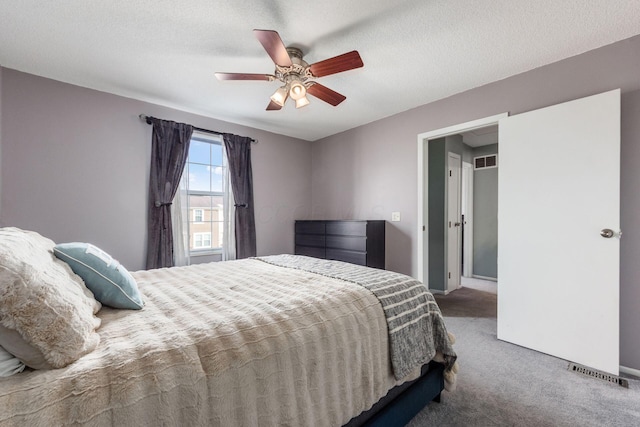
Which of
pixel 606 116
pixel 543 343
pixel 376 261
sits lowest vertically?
pixel 543 343

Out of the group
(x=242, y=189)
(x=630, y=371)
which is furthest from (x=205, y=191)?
(x=630, y=371)

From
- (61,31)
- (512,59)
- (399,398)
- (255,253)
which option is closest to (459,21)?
(512,59)

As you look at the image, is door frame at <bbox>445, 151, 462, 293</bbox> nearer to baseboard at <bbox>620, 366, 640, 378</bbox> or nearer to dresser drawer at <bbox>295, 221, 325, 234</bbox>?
dresser drawer at <bbox>295, 221, 325, 234</bbox>

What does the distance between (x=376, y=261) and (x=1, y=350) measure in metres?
→ 3.12

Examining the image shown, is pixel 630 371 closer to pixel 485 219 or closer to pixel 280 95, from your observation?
pixel 485 219

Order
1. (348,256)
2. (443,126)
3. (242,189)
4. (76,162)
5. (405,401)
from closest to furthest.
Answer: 1. (405,401)
2. (76,162)
3. (443,126)
4. (348,256)
5. (242,189)

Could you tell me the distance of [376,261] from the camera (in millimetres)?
3398

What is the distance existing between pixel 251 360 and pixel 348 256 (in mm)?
2612

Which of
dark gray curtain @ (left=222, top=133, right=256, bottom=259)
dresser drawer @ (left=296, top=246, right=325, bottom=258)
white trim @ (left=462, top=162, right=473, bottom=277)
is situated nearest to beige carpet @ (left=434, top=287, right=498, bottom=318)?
white trim @ (left=462, top=162, right=473, bottom=277)

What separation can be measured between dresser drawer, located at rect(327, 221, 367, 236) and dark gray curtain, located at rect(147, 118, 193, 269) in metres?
1.96

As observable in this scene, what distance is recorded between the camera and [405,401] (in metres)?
1.38

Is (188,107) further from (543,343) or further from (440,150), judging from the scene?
(543,343)

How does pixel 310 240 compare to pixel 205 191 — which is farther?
pixel 310 240

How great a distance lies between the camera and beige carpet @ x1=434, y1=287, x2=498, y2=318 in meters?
3.16
